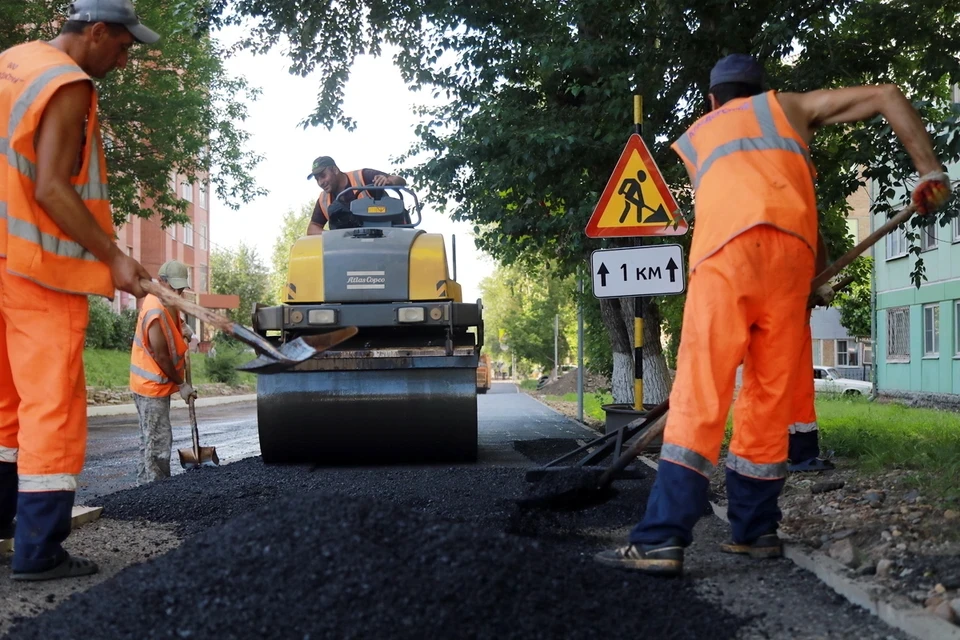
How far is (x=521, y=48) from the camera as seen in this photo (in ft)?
36.7

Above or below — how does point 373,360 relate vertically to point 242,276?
below

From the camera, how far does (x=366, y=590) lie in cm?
285

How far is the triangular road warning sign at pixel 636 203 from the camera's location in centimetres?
772

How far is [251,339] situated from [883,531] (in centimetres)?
280

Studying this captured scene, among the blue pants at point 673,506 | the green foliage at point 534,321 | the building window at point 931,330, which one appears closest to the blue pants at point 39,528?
the blue pants at point 673,506

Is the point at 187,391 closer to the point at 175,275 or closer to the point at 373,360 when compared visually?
the point at 175,275

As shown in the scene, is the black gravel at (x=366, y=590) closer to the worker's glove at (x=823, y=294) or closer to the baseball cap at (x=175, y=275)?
the worker's glove at (x=823, y=294)

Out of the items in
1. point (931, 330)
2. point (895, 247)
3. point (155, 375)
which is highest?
point (895, 247)

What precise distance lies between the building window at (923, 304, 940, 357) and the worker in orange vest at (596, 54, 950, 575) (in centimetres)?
2265

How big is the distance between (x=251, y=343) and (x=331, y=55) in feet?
26.8

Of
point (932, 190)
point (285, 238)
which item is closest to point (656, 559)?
point (932, 190)

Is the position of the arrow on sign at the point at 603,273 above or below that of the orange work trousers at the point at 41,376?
above

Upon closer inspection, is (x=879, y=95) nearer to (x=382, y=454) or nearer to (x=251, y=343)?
(x=251, y=343)

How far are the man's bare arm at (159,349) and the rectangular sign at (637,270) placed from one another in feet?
10.5
